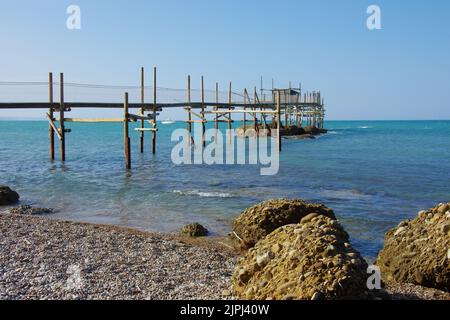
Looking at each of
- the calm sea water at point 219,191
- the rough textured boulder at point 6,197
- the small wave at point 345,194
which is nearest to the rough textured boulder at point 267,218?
the calm sea water at point 219,191

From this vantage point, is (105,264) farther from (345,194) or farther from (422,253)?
(345,194)

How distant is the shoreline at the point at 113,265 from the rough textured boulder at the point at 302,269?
18.8 inches

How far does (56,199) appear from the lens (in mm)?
14391

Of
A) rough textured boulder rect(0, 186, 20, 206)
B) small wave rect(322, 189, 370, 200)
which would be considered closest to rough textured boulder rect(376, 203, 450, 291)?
small wave rect(322, 189, 370, 200)

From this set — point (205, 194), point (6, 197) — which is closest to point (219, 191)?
point (205, 194)

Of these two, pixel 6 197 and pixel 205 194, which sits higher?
pixel 6 197

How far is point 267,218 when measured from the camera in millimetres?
8906

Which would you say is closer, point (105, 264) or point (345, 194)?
point (105, 264)

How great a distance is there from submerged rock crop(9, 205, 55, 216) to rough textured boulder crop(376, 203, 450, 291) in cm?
864

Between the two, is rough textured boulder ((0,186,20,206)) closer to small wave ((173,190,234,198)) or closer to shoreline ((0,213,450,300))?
shoreline ((0,213,450,300))

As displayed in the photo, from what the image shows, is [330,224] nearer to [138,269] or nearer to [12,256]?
[138,269]

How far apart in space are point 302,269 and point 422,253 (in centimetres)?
256

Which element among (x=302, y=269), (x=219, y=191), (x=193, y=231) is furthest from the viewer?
(x=219, y=191)
